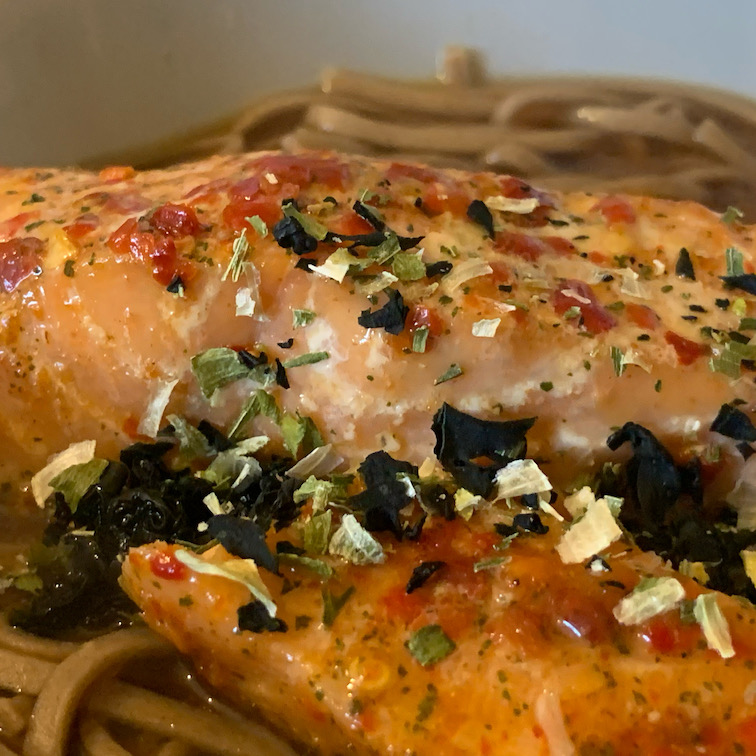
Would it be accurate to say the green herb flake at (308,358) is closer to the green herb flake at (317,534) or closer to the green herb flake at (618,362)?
the green herb flake at (317,534)

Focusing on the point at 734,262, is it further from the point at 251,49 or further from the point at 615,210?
the point at 251,49

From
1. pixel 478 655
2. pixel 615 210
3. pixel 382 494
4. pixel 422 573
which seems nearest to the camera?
pixel 478 655

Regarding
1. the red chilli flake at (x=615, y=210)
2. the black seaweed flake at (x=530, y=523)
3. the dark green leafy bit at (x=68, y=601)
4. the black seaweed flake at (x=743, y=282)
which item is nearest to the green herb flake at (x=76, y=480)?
the dark green leafy bit at (x=68, y=601)

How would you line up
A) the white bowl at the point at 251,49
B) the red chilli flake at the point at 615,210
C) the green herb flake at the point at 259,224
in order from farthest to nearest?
the white bowl at the point at 251,49 → the red chilli flake at the point at 615,210 → the green herb flake at the point at 259,224

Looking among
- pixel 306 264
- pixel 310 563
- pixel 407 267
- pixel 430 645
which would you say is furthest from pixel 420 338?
pixel 430 645

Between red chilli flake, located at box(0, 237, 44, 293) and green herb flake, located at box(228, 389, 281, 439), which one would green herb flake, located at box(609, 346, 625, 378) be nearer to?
green herb flake, located at box(228, 389, 281, 439)

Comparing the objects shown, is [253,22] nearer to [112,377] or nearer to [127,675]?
[112,377]
